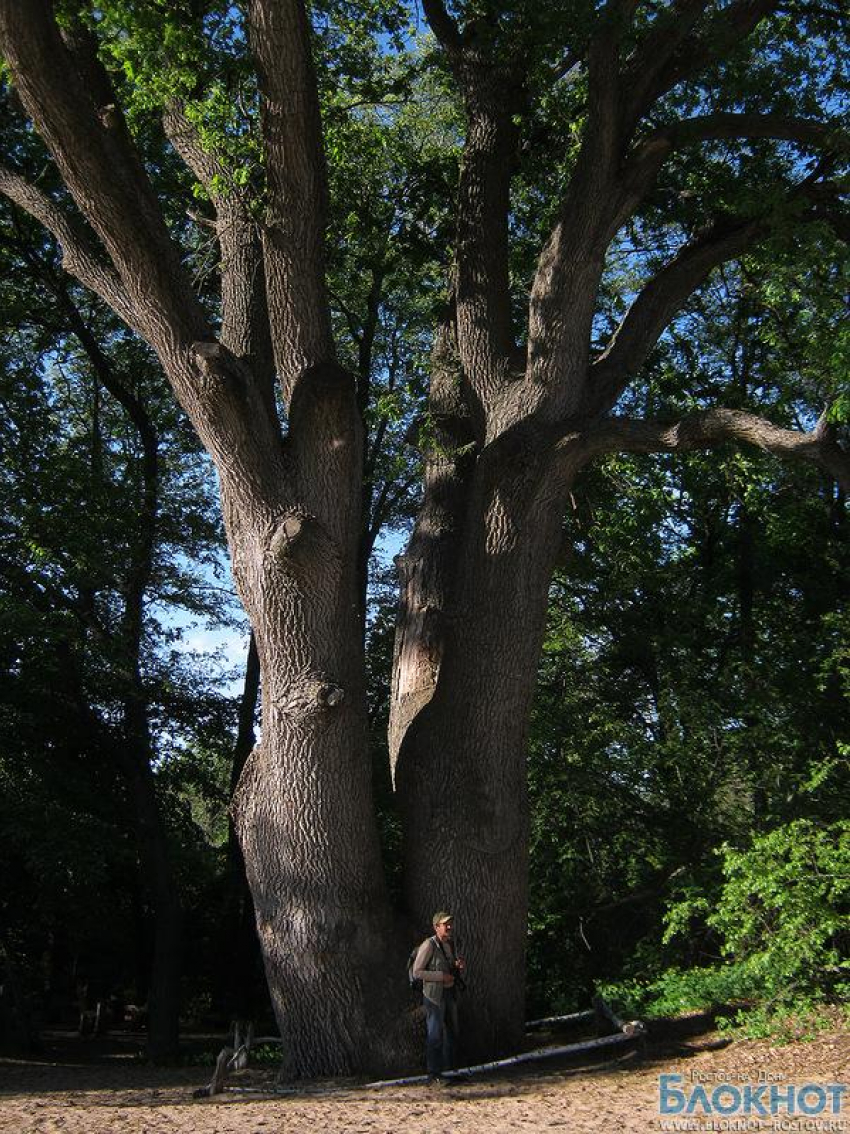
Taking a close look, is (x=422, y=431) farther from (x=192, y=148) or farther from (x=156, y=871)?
(x=156, y=871)

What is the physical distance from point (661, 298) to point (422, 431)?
8.70 feet

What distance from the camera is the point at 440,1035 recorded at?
26.0ft

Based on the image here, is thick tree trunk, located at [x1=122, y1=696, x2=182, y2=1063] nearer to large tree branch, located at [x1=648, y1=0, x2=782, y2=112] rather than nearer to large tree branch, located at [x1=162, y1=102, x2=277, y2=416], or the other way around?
large tree branch, located at [x1=162, y1=102, x2=277, y2=416]

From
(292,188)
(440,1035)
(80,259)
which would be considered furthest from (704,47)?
(440,1035)

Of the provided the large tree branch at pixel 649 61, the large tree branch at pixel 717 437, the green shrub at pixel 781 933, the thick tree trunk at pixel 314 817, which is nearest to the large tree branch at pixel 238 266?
the thick tree trunk at pixel 314 817

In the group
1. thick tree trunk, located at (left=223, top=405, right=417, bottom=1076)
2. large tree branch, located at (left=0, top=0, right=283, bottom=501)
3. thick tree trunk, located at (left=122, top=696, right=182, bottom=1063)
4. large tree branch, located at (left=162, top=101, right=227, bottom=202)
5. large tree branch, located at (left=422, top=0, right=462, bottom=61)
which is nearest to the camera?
large tree branch, located at (left=0, top=0, right=283, bottom=501)

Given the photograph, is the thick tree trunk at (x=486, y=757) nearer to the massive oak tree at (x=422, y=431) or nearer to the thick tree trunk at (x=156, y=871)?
the massive oak tree at (x=422, y=431)

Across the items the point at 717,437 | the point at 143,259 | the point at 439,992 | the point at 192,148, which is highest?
the point at 192,148

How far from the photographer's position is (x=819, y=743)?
1257 centimetres

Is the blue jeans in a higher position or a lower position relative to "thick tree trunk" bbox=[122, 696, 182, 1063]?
lower

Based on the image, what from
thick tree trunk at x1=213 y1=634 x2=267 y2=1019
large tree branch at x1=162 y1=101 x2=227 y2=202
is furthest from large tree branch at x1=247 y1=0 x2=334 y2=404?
thick tree trunk at x1=213 y1=634 x2=267 y2=1019

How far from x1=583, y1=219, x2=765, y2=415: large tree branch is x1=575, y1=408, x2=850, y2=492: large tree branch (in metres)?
0.85

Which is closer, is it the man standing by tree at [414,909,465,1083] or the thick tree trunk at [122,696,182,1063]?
the man standing by tree at [414,909,465,1083]

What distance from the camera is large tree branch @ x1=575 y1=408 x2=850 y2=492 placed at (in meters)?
8.44
